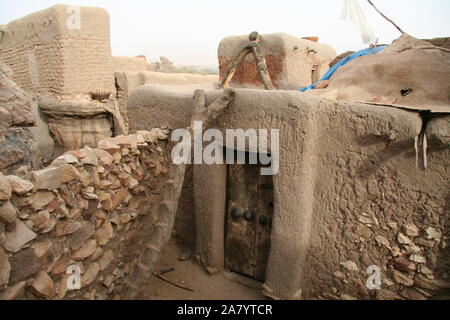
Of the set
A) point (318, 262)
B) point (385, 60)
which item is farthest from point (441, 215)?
point (385, 60)

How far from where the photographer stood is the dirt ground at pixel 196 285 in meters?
3.37

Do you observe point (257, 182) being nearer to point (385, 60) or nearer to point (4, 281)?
point (385, 60)

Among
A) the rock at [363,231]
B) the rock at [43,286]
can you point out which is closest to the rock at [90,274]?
the rock at [43,286]

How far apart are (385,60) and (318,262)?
7.74 ft

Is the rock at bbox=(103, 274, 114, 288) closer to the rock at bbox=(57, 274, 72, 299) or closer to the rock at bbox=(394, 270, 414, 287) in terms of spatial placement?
the rock at bbox=(57, 274, 72, 299)

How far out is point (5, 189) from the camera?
174cm

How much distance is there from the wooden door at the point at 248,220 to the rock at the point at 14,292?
7.06 feet

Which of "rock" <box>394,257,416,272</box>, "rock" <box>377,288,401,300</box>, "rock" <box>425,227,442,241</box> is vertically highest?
"rock" <box>425,227,442,241</box>

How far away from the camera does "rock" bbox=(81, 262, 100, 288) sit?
2.49m

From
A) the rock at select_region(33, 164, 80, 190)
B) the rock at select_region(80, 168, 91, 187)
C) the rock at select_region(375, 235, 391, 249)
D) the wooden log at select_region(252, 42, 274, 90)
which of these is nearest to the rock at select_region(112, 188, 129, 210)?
the rock at select_region(80, 168, 91, 187)

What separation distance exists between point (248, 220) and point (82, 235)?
5.74ft

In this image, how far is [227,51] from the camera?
5191mm

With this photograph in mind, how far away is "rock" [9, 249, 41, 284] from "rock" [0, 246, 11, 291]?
4 cm

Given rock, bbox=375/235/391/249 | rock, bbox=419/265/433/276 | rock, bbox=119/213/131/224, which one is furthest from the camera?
rock, bbox=119/213/131/224
